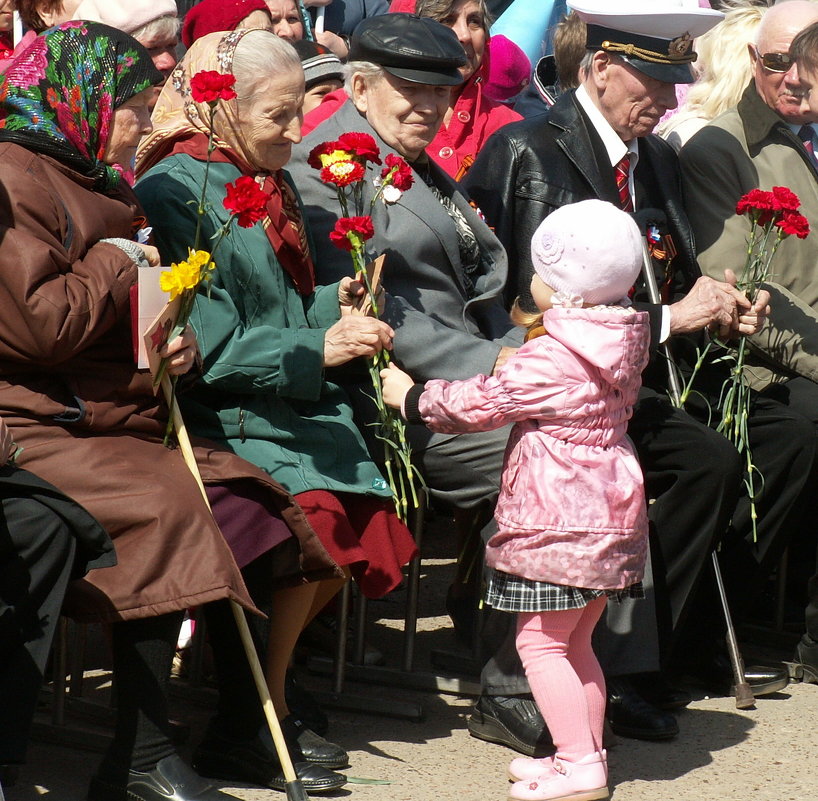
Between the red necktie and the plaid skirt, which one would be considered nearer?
the plaid skirt

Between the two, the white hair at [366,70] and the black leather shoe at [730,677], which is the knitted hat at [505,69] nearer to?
the white hair at [366,70]

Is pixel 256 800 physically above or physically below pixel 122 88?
below

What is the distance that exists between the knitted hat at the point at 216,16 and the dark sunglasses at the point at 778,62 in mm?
2028

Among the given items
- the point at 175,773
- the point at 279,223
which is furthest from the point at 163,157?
the point at 175,773

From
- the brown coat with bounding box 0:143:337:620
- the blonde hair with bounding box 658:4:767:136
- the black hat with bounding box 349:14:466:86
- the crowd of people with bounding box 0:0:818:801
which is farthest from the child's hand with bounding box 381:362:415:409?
the blonde hair with bounding box 658:4:767:136

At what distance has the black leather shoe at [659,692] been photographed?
4.79 m

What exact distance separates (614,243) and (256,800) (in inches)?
70.9

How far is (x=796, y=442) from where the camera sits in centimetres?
522

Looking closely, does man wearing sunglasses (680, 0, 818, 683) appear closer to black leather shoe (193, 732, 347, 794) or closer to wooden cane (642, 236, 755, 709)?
wooden cane (642, 236, 755, 709)

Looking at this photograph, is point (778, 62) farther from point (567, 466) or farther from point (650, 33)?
point (567, 466)

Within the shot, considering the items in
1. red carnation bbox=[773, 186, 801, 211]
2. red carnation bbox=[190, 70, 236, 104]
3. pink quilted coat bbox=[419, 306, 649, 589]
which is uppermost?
red carnation bbox=[190, 70, 236, 104]

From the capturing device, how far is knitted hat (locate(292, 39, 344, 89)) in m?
6.15

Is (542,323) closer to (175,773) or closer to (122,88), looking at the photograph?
(122,88)

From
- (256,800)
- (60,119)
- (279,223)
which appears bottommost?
(256,800)
